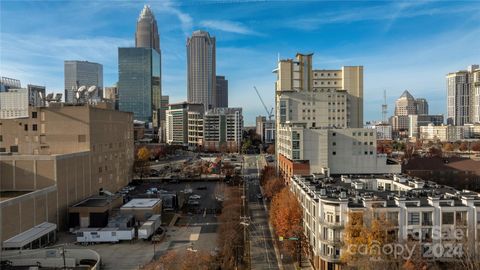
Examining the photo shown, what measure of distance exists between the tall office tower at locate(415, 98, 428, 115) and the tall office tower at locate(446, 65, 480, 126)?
32.8 m

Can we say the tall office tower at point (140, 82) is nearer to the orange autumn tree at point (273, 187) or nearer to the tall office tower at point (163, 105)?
the tall office tower at point (163, 105)

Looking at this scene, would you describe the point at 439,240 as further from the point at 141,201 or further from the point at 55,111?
the point at 55,111

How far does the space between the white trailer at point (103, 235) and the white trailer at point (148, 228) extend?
0.39 meters

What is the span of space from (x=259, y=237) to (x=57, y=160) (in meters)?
9.59

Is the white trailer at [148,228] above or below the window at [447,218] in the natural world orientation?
below

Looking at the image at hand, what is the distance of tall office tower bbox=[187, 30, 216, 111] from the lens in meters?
117

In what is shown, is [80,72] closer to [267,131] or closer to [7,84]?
[267,131]

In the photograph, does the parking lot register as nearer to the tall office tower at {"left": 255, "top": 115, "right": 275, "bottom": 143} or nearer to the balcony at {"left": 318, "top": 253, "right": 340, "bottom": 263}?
the balcony at {"left": 318, "top": 253, "right": 340, "bottom": 263}

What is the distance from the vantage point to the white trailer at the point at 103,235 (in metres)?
14.5

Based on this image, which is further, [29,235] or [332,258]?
[29,235]

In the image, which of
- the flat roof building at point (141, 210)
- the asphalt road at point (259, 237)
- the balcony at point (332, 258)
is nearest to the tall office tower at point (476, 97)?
the asphalt road at point (259, 237)

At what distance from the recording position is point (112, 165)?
2355 centimetres

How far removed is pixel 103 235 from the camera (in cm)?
1462

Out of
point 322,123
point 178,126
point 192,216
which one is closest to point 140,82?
point 178,126
